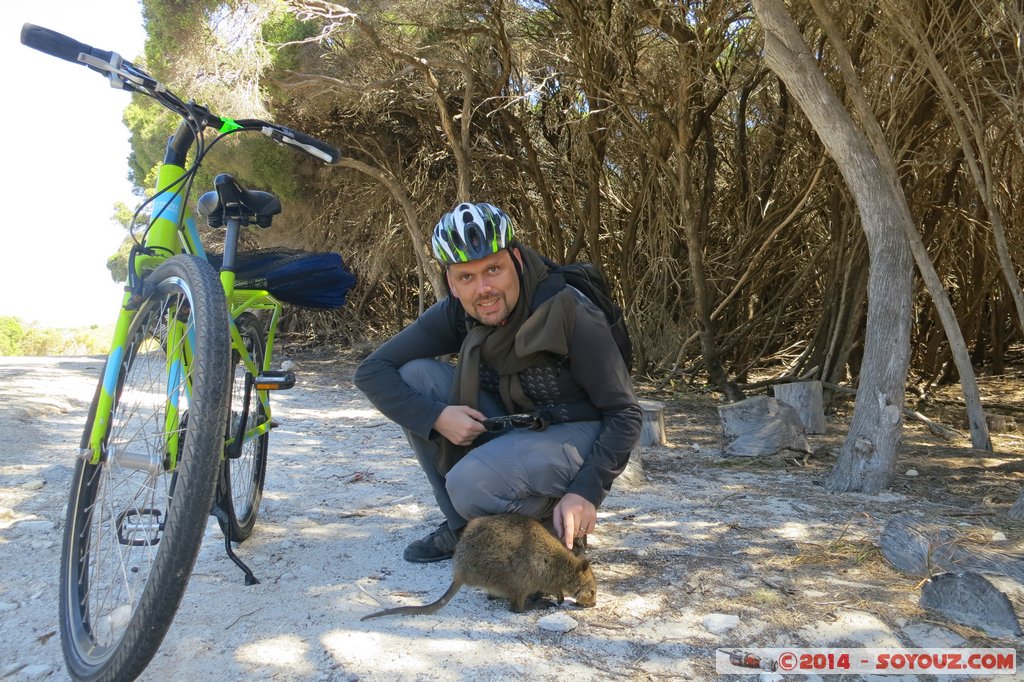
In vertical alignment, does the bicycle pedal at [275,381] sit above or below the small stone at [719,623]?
above

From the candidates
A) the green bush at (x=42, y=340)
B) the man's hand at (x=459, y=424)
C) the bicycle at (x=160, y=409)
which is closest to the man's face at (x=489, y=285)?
the man's hand at (x=459, y=424)

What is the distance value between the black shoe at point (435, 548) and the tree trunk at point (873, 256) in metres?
2.26

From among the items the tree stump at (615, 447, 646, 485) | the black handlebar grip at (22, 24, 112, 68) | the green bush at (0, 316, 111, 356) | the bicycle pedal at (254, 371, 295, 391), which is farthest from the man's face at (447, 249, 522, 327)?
the green bush at (0, 316, 111, 356)

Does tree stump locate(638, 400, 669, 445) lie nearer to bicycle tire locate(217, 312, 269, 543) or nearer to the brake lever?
bicycle tire locate(217, 312, 269, 543)

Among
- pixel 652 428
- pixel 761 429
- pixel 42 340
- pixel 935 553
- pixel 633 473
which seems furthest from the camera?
pixel 42 340

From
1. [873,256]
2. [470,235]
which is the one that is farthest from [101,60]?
[873,256]

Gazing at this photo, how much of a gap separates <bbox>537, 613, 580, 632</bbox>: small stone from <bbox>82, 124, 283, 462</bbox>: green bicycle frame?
1157 mm

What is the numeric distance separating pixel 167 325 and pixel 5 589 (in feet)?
3.63

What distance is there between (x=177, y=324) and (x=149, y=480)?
1.48 feet

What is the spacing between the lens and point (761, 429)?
477 centimetres

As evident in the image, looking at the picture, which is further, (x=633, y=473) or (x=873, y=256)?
(x=633, y=473)

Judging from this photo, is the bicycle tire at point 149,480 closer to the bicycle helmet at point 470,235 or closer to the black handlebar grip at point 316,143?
the black handlebar grip at point 316,143

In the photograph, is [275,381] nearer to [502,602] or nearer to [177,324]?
[177,324]

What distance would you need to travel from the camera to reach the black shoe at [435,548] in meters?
2.83
